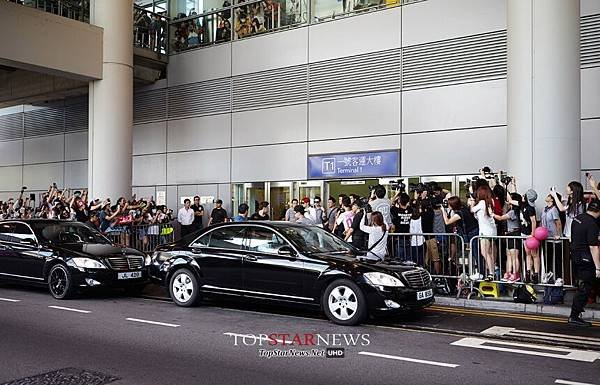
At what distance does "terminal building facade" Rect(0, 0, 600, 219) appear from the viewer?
12.7 m

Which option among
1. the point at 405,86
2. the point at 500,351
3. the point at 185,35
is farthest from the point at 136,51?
the point at 500,351

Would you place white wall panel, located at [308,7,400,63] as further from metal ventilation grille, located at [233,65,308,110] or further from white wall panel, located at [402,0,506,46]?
metal ventilation grille, located at [233,65,308,110]

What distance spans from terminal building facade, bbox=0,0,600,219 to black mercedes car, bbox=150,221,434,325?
195 inches

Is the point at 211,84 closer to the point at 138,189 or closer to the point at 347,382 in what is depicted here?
the point at 138,189

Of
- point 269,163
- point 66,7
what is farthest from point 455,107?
point 66,7

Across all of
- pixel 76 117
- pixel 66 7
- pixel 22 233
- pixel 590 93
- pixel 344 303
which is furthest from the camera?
pixel 76 117

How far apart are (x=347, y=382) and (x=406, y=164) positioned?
11536mm

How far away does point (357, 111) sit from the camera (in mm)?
18031

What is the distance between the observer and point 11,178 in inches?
1100

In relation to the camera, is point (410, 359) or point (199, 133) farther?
point (199, 133)

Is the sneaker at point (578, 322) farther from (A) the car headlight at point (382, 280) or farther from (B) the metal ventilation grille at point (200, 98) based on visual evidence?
(B) the metal ventilation grille at point (200, 98)

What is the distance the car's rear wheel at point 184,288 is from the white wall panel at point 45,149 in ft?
55.9

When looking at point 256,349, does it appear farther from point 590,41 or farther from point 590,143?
point 590,41

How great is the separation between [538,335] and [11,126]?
86.9ft
